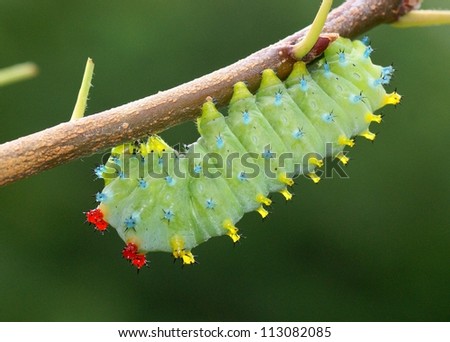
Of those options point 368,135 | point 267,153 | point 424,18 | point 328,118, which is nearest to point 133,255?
point 267,153

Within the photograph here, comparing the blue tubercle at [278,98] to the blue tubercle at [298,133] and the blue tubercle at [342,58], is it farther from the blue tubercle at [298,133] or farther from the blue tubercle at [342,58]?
the blue tubercle at [342,58]

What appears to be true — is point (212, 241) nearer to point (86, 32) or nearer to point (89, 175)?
point (89, 175)

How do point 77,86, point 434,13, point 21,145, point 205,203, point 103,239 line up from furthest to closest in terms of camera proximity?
point 77,86
point 103,239
point 205,203
point 434,13
point 21,145

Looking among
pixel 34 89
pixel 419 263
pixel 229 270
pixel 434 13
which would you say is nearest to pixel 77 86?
pixel 34 89

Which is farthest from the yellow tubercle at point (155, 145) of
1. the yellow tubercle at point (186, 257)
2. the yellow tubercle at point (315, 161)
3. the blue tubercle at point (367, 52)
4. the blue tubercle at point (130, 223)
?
the blue tubercle at point (367, 52)

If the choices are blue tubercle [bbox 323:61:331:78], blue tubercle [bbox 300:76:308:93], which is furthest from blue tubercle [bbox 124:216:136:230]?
blue tubercle [bbox 323:61:331:78]

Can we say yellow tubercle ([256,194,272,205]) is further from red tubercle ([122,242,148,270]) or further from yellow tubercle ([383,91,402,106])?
yellow tubercle ([383,91,402,106])
